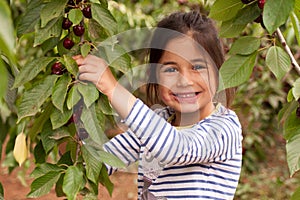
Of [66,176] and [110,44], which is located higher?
[110,44]

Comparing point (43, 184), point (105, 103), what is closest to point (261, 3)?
point (105, 103)

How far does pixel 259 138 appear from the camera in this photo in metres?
4.45

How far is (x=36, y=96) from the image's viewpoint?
48.9 inches

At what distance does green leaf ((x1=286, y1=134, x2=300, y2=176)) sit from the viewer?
125cm

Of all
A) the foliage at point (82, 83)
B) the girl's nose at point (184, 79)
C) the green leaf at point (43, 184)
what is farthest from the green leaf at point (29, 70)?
the girl's nose at point (184, 79)

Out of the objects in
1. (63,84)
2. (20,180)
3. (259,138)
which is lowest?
(20,180)

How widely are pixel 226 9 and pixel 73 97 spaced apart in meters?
0.43

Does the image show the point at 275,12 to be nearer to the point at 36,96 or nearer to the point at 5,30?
the point at 36,96

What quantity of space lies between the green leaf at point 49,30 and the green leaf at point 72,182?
0.30 metres

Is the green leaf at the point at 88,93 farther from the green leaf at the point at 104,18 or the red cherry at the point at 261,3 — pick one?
the red cherry at the point at 261,3

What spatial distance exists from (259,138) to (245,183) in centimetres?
36

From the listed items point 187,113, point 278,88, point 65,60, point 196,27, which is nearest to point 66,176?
point 65,60

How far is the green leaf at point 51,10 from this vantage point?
1.26 meters

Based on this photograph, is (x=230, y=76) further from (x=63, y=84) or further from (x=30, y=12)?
(x=30, y=12)
